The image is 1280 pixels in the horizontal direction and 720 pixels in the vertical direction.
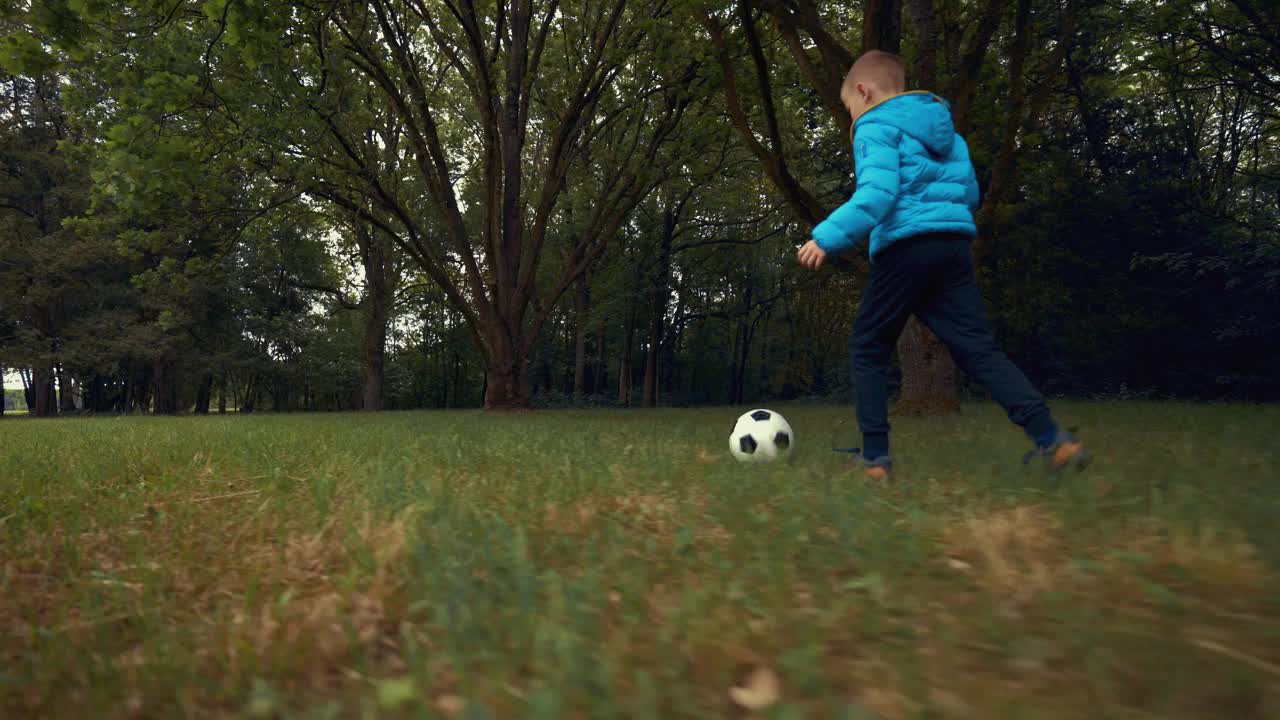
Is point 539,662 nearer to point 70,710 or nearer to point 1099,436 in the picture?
point 70,710

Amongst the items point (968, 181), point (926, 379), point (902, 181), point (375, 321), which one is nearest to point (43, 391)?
point (375, 321)

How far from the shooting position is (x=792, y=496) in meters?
3.27

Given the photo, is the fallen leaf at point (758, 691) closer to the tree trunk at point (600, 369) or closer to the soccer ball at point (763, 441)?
the soccer ball at point (763, 441)

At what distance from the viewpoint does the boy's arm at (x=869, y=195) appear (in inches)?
140

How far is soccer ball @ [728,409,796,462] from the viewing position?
16.0 ft

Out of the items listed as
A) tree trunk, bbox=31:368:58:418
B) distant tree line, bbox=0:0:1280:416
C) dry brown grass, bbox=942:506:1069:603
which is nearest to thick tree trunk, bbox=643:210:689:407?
distant tree line, bbox=0:0:1280:416

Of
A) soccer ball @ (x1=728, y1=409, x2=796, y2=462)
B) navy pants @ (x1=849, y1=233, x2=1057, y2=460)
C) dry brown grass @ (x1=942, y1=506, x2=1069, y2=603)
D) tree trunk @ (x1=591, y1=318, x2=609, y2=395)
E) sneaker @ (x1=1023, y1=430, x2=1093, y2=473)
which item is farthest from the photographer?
tree trunk @ (x1=591, y1=318, x2=609, y2=395)

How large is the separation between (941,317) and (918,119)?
1124 mm

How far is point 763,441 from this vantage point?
494cm

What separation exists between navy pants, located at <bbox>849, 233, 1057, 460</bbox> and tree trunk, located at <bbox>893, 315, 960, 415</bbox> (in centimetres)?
725

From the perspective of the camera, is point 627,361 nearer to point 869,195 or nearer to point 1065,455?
point 869,195

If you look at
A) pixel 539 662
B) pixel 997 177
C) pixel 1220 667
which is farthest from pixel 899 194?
pixel 997 177

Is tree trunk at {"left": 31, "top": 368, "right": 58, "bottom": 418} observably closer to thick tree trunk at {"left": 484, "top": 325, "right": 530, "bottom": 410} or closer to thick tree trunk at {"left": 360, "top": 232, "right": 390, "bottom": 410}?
thick tree trunk at {"left": 360, "top": 232, "right": 390, "bottom": 410}

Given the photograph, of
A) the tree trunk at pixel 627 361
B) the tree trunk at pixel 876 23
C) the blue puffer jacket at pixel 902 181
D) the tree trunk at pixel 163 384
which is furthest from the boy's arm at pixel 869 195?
the tree trunk at pixel 163 384
